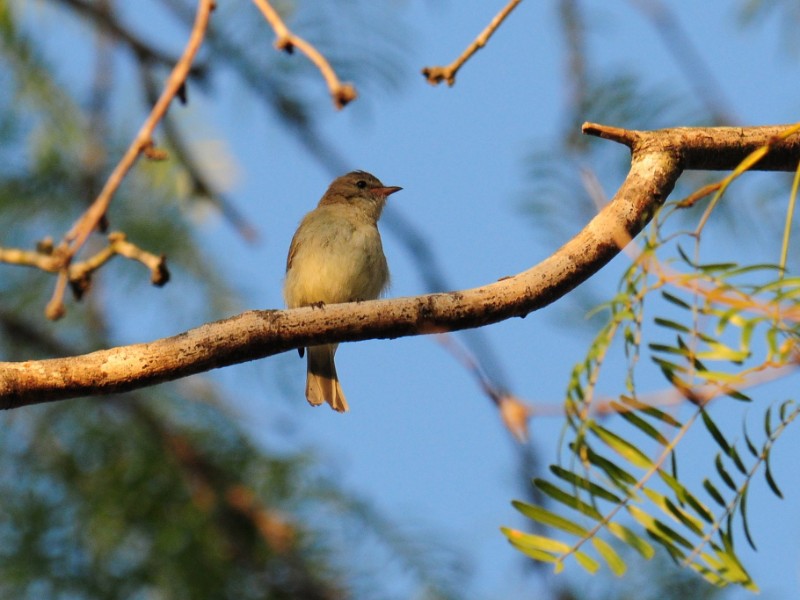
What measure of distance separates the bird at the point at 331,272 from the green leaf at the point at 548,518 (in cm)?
333

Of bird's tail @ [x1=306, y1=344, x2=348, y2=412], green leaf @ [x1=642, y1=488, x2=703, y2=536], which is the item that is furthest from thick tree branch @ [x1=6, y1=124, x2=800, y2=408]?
bird's tail @ [x1=306, y1=344, x2=348, y2=412]

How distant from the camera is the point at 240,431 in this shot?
15.4 feet

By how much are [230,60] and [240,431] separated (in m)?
1.53

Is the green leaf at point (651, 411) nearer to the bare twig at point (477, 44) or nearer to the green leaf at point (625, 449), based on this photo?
the green leaf at point (625, 449)

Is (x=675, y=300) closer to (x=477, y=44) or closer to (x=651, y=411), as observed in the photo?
(x=651, y=411)

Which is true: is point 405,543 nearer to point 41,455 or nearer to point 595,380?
point 41,455

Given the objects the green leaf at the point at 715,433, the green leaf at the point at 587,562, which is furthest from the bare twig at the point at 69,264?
the green leaf at the point at 715,433

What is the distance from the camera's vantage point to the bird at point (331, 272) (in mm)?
5555

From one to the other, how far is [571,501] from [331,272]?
364 centimetres

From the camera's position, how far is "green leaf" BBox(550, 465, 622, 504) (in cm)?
204

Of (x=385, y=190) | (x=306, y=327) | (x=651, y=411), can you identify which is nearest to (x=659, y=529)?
(x=651, y=411)

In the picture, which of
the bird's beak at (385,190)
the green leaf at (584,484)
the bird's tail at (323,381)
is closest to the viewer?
the green leaf at (584,484)

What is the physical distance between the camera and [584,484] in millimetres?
2055

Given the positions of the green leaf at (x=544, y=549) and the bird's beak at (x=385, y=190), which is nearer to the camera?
the green leaf at (x=544, y=549)
